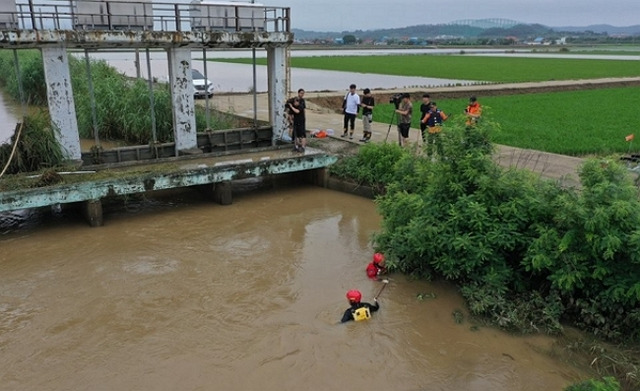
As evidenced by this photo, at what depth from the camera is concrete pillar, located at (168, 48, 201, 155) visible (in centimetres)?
1212

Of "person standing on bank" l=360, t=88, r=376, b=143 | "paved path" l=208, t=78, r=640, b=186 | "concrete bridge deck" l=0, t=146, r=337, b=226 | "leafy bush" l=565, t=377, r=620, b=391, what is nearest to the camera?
"leafy bush" l=565, t=377, r=620, b=391

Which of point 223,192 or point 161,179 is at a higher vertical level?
point 161,179

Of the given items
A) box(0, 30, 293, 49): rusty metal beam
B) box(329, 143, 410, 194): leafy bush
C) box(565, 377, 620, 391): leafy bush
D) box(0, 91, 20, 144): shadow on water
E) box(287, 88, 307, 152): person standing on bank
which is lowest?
box(0, 91, 20, 144): shadow on water

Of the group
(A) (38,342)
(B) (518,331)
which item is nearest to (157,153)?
(A) (38,342)

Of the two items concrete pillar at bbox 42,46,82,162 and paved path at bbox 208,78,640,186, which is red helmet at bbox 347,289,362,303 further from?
concrete pillar at bbox 42,46,82,162

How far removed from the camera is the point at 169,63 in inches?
482

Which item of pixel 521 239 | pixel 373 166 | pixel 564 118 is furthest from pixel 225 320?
pixel 564 118

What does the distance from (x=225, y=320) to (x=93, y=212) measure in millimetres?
4682

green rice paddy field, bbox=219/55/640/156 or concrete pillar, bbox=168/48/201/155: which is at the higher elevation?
concrete pillar, bbox=168/48/201/155

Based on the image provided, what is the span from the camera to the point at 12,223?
10672 mm

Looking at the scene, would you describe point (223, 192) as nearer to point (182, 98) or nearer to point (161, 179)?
point (161, 179)

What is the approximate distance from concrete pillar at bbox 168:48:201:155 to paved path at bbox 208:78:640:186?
4162 millimetres

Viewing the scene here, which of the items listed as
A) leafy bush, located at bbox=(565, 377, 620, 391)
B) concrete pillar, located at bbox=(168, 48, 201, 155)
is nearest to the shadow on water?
concrete pillar, located at bbox=(168, 48, 201, 155)

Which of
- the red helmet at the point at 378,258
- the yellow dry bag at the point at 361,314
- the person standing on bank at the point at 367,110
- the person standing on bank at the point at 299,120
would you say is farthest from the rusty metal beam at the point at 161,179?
the yellow dry bag at the point at 361,314
